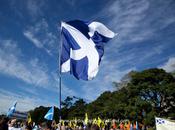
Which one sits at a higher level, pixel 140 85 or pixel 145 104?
pixel 140 85

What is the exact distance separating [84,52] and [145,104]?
2120 inches

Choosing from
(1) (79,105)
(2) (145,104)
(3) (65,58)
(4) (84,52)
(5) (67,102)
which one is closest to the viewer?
(3) (65,58)

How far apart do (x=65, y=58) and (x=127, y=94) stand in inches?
2394

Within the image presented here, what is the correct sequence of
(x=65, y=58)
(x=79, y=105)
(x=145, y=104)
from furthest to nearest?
(x=79, y=105) < (x=145, y=104) < (x=65, y=58)

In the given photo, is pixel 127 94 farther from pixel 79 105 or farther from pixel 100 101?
pixel 79 105

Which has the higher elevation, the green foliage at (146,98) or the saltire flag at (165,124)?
the green foliage at (146,98)

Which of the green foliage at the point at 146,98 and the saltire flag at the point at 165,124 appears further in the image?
the green foliage at the point at 146,98

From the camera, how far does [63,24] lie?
1076 cm

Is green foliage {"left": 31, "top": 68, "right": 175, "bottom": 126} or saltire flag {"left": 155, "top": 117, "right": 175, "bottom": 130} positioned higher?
green foliage {"left": 31, "top": 68, "right": 175, "bottom": 126}

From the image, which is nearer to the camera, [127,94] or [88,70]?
[88,70]

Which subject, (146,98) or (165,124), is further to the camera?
(146,98)

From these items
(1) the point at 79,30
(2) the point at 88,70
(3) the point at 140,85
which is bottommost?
(2) the point at 88,70

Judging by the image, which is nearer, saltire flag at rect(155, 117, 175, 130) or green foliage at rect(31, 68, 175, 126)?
saltire flag at rect(155, 117, 175, 130)

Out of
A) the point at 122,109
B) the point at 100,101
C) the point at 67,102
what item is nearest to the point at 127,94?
the point at 122,109
